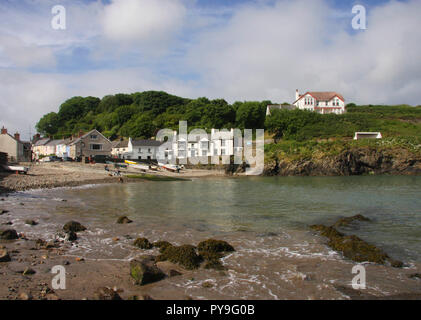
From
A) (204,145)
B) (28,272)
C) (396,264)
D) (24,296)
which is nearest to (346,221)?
(396,264)

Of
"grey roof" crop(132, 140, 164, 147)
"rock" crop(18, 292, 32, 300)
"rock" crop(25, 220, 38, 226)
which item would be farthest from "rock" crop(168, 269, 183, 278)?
"grey roof" crop(132, 140, 164, 147)

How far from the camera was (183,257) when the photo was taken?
1091 cm

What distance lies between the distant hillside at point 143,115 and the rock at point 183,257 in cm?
8579

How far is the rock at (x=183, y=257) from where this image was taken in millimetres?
10629

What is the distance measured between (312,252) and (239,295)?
5245 millimetres

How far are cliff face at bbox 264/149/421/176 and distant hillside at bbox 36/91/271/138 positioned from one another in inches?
1195

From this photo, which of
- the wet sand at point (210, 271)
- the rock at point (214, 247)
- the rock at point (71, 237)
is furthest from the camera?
the rock at point (71, 237)

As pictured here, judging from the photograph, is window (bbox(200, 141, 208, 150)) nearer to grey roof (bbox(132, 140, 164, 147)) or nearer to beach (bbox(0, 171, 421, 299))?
grey roof (bbox(132, 140, 164, 147))

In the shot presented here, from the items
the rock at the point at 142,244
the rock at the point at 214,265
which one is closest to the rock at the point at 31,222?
the rock at the point at 142,244

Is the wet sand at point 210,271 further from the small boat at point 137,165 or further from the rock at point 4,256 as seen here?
the small boat at point 137,165

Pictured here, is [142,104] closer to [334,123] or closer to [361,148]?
[334,123]

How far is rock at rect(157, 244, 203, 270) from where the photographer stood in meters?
10.6
